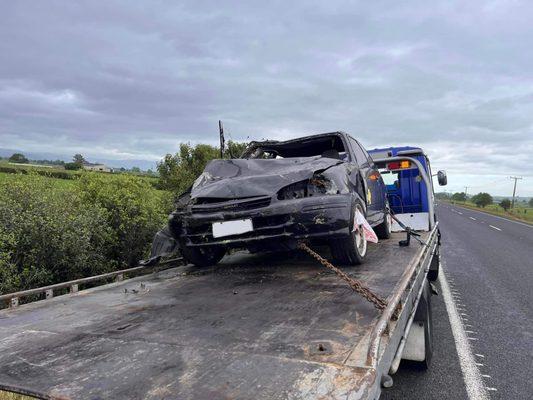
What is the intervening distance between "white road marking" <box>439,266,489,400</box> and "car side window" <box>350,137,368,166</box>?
2.33 metres

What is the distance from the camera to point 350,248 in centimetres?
433

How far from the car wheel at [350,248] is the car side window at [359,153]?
118cm

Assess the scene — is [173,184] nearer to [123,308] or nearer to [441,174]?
[441,174]

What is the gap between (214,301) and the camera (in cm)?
340

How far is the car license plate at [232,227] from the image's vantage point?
13.4 ft

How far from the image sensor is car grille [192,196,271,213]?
4.11 meters

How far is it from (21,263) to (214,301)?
10.2ft

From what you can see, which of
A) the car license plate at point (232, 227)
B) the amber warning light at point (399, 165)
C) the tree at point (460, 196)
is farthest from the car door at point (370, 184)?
the tree at point (460, 196)

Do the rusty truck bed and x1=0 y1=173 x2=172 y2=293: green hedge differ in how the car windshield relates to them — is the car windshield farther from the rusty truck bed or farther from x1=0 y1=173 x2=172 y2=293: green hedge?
x1=0 y1=173 x2=172 y2=293: green hedge

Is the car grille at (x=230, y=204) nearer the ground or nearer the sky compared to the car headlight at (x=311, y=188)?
nearer the ground

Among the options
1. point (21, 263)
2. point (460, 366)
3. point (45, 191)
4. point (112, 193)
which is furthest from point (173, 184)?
point (460, 366)

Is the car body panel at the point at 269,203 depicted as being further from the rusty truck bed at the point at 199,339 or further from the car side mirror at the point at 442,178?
the car side mirror at the point at 442,178

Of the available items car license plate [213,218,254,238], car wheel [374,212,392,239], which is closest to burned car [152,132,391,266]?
car license plate [213,218,254,238]

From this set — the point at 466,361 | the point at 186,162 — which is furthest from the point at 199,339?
the point at 186,162
